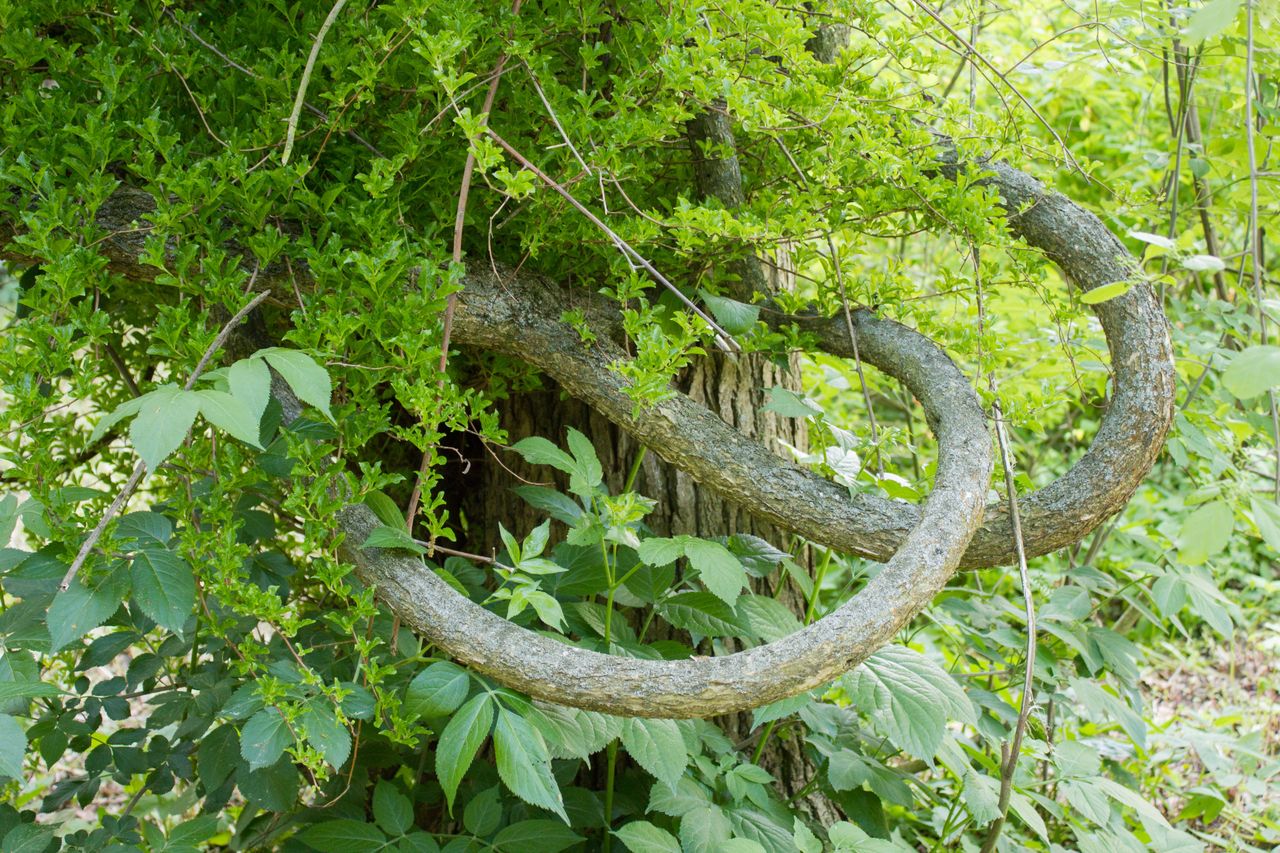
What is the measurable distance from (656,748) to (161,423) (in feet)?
2.92

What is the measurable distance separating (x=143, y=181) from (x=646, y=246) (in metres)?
0.83

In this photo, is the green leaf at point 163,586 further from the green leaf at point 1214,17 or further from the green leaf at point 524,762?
the green leaf at point 1214,17

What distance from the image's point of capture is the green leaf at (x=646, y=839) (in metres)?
1.53

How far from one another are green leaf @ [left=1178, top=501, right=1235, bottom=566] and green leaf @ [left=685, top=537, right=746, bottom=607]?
0.62 metres

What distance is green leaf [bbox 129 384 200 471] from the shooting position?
962 millimetres

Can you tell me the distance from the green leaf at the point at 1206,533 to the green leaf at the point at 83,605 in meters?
1.22

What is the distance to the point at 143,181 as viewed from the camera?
1.60 meters

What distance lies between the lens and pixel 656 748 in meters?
1.54

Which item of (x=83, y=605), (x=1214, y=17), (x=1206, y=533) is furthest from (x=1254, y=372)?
(x=83, y=605)

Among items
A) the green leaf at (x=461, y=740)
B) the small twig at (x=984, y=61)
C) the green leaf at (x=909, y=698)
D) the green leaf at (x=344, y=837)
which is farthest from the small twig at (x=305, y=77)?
the green leaf at (x=909, y=698)

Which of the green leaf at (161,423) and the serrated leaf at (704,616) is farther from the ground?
the green leaf at (161,423)

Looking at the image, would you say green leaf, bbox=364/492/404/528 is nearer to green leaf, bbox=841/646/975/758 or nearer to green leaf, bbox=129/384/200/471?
green leaf, bbox=129/384/200/471

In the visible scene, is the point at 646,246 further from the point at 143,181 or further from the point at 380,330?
the point at 143,181

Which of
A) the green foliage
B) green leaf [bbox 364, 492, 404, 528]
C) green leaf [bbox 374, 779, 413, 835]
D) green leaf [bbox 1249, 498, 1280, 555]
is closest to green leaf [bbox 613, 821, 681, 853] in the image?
the green foliage
